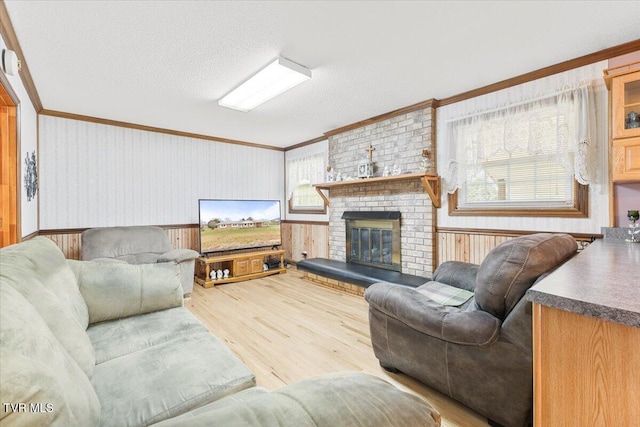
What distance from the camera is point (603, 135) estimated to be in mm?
2410

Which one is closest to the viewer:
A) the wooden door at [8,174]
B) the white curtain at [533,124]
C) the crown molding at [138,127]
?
the wooden door at [8,174]

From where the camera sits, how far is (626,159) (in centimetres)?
212

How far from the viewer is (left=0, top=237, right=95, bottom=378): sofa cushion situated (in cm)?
108

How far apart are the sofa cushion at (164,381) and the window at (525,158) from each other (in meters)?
2.92

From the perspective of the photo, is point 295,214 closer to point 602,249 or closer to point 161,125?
point 161,125

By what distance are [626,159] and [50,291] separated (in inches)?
140

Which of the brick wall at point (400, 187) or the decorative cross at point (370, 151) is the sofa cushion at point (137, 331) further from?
the decorative cross at point (370, 151)

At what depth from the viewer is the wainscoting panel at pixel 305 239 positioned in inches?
201

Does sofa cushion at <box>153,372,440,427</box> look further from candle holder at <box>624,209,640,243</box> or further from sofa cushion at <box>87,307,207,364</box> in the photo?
candle holder at <box>624,209,640,243</box>

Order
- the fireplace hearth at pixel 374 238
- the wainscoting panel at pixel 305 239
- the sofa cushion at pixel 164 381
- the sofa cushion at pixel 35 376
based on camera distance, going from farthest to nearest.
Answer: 1. the wainscoting panel at pixel 305 239
2. the fireplace hearth at pixel 374 238
3. the sofa cushion at pixel 164 381
4. the sofa cushion at pixel 35 376

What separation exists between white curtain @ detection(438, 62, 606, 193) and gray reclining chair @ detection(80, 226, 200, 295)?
3375mm

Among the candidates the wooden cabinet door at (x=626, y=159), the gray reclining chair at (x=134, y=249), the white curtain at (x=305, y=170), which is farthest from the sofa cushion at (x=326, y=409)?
the white curtain at (x=305, y=170)

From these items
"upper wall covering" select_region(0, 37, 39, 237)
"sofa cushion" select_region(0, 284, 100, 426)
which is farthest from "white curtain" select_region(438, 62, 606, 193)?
"upper wall covering" select_region(0, 37, 39, 237)

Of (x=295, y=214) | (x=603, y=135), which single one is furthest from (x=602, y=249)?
(x=295, y=214)
